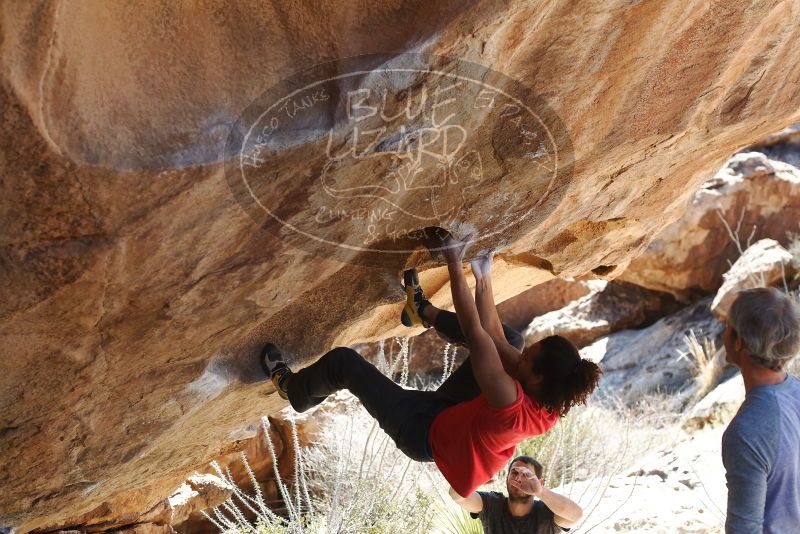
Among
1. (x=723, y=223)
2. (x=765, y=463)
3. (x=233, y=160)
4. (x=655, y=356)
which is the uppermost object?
(x=233, y=160)

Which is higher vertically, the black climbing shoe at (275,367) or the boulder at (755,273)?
the black climbing shoe at (275,367)

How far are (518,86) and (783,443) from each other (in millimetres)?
1247

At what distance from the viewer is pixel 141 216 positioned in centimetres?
217

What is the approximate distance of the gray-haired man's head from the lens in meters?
2.12

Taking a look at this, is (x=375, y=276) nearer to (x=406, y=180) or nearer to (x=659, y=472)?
(x=406, y=180)

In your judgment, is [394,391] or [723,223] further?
[723,223]

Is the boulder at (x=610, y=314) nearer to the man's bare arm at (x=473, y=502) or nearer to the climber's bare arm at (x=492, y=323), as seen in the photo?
the man's bare arm at (x=473, y=502)

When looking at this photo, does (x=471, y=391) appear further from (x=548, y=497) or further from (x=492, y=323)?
(x=548, y=497)

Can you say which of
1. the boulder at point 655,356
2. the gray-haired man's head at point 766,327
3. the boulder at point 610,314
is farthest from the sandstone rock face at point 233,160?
the boulder at point 610,314

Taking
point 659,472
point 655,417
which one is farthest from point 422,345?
point 659,472

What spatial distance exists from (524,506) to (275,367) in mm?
1249

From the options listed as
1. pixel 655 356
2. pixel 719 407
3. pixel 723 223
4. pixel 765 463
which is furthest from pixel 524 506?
pixel 723 223

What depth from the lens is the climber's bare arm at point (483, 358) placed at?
2508mm

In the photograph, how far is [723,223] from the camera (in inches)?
344
